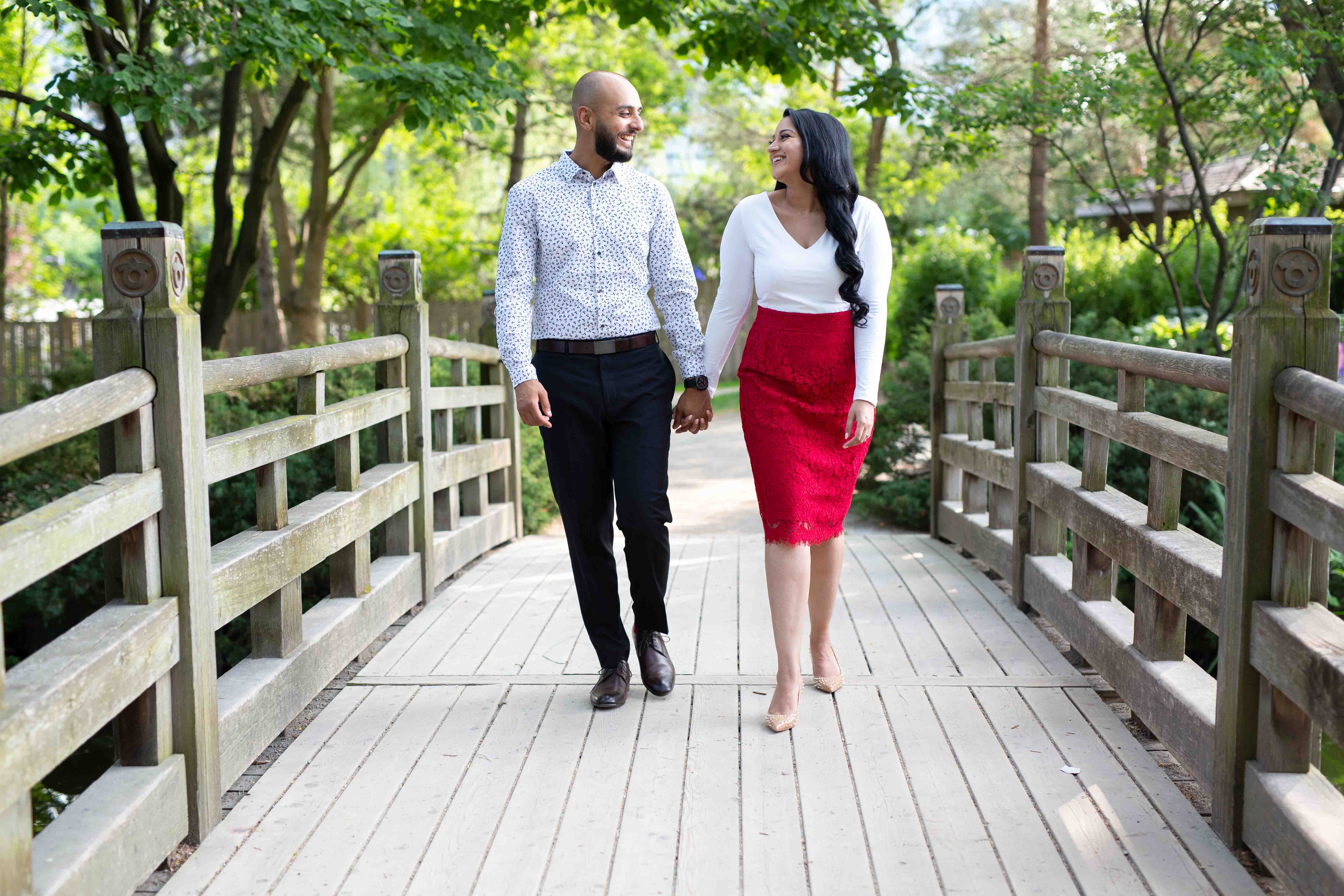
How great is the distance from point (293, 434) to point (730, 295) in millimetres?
1364

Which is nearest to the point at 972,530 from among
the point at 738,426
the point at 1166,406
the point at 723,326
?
the point at 1166,406

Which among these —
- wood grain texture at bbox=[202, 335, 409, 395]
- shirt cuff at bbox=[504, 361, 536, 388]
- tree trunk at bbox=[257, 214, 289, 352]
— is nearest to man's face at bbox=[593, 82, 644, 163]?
shirt cuff at bbox=[504, 361, 536, 388]

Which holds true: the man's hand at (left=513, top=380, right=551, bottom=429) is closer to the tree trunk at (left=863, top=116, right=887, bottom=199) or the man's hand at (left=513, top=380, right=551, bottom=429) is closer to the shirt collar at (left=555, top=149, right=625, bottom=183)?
the shirt collar at (left=555, top=149, right=625, bottom=183)

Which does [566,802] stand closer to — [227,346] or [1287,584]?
[1287,584]

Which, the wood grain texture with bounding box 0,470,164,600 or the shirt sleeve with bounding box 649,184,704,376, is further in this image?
the shirt sleeve with bounding box 649,184,704,376

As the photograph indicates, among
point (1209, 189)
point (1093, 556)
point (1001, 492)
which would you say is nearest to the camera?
point (1093, 556)

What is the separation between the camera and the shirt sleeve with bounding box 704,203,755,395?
3.62 m

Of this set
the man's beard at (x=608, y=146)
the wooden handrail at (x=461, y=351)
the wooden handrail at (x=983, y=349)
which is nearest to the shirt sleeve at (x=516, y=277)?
the man's beard at (x=608, y=146)

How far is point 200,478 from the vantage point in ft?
9.57

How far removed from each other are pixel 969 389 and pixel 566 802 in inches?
158

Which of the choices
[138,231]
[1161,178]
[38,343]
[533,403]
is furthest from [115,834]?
[38,343]

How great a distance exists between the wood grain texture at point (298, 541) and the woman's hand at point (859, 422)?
5.25 ft

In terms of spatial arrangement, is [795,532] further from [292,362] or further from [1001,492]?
[1001,492]

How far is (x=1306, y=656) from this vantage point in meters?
2.41
